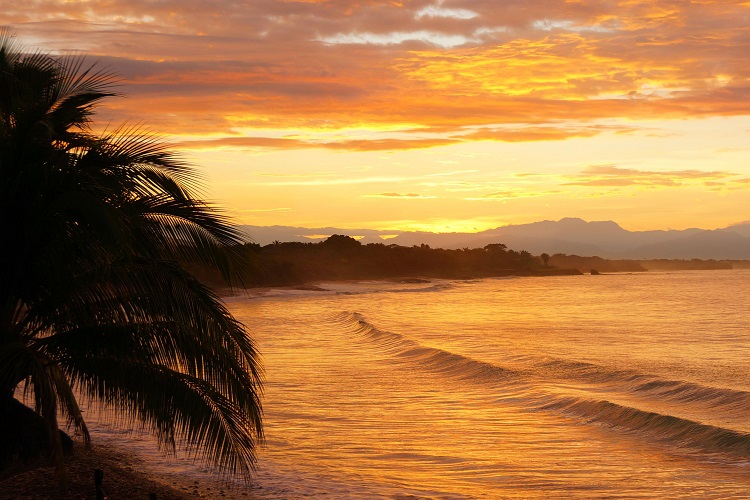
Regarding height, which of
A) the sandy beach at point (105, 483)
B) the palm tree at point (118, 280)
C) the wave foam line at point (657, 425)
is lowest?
the wave foam line at point (657, 425)

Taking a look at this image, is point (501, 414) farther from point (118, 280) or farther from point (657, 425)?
point (118, 280)

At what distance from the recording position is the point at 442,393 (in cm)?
2069

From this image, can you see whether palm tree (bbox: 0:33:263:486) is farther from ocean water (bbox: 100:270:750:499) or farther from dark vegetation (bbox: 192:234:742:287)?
dark vegetation (bbox: 192:234:742:287)

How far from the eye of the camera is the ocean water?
11.9 metres

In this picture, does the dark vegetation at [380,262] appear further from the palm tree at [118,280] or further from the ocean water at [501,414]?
the palm tree at [118,280]

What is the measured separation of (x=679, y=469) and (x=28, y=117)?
35.6 feet

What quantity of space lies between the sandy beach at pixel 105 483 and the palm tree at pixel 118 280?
691 mm

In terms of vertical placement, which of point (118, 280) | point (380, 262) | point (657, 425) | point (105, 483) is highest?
point (380, 262)

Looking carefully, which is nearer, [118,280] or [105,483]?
[118,280]

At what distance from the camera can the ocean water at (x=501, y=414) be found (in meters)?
11.9

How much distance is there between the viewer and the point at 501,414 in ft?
58.4

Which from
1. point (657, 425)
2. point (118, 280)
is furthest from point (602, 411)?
point (118, 280)

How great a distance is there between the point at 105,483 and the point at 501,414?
1019cm

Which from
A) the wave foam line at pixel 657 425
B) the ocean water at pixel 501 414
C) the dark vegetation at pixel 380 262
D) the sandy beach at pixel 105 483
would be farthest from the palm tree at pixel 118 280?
the dark vegetation at pixel 380 262
